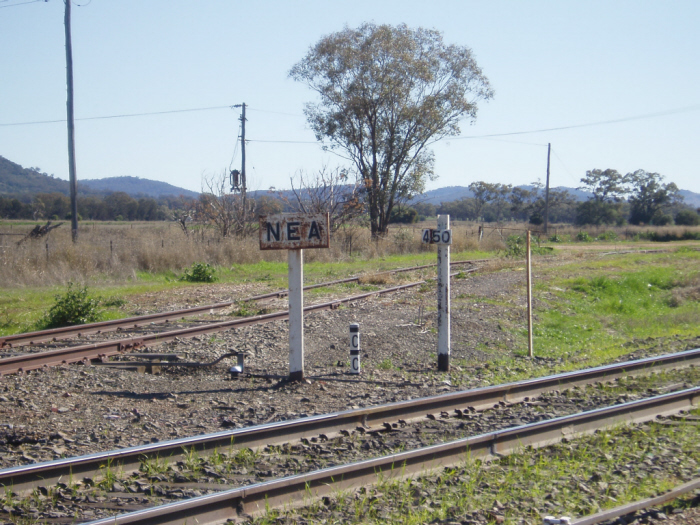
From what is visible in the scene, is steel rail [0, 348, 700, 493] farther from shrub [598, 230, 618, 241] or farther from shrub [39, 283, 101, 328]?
shrub [598, 230, 618, 241]

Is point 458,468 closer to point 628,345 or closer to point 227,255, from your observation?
point 628,345

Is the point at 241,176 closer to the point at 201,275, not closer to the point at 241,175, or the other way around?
the point at 241,175

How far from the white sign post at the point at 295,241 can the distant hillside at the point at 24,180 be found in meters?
132

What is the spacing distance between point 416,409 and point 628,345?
→ 680 centimetres

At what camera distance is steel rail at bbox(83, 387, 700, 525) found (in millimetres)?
4129

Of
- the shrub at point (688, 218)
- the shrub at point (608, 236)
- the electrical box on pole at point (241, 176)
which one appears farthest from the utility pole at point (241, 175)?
the shrub at point (688, 218)

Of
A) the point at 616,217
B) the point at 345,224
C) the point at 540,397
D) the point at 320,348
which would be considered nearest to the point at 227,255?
the point at 345,224

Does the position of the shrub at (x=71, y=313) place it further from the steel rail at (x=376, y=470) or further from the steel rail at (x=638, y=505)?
the steel rail at (x=638, y=505)

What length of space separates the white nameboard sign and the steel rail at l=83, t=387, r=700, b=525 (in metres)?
3.28

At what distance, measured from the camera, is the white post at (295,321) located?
26.6 ft

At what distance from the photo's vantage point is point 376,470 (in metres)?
4.95

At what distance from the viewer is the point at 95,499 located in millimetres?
4555

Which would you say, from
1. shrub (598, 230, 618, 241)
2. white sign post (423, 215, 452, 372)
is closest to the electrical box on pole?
white sign post (423, 215, 452, 372)

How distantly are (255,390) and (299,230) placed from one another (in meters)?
2.03
